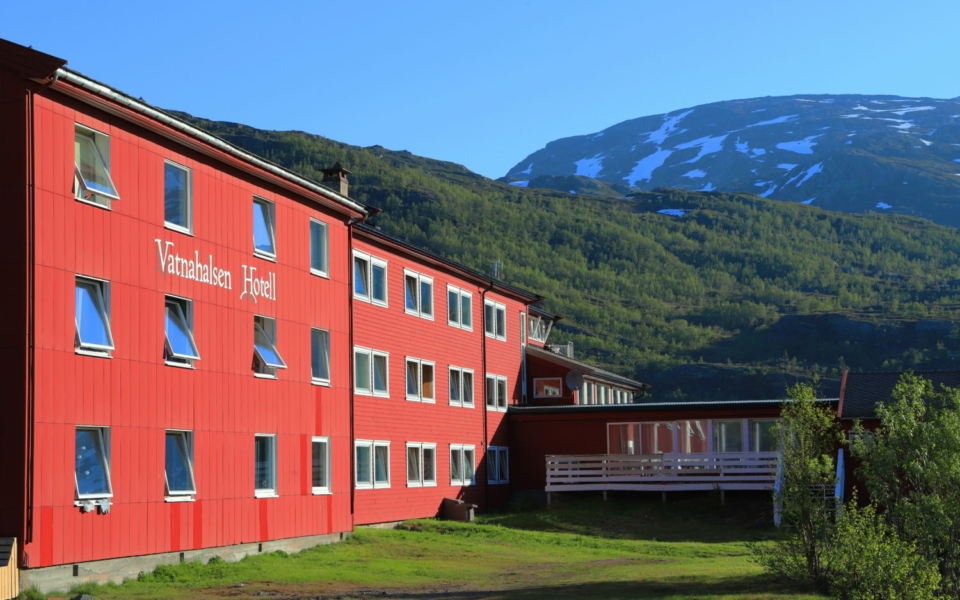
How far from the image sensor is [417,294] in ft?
118

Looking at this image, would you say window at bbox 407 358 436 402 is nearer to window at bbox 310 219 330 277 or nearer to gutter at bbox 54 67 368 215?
gutter at bbox 54 67 368 215

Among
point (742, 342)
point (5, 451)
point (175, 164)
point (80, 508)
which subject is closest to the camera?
point (5, 451)

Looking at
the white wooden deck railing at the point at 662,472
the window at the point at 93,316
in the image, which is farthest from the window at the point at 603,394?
the window at the point at 93,316

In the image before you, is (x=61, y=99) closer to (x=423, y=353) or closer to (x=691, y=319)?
(x=423, y=353)

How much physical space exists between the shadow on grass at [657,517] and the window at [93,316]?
61.2 feet

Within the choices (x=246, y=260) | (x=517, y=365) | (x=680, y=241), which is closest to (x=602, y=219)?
(x=680, y=241)

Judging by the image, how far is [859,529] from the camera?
59.4ft

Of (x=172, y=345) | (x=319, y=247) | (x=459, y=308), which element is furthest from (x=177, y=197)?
(x=459, y=308)

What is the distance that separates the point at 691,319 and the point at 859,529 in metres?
125

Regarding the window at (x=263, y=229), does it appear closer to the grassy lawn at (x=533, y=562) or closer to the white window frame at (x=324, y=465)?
the white window frame at (x=324, y=465)

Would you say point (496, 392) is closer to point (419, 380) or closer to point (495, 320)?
point (495, 320)

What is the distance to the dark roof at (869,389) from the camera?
32562mm

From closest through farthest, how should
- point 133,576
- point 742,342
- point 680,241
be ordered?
point 133,576 → point 742,342 → point 680,241

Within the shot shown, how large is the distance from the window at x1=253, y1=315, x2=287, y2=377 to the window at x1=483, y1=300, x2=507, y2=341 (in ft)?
A: 57.6
